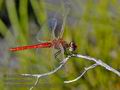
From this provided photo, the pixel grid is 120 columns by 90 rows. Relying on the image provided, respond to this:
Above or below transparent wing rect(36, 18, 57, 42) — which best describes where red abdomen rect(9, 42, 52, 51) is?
below

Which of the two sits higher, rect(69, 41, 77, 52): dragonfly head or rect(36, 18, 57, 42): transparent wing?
rect(36, 18, 57, 42): transparent wing

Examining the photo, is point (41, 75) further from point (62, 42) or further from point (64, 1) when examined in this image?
point (64, 1)

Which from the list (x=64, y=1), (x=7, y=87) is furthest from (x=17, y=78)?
(x=64, y=1)

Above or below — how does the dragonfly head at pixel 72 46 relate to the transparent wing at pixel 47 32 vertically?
below
